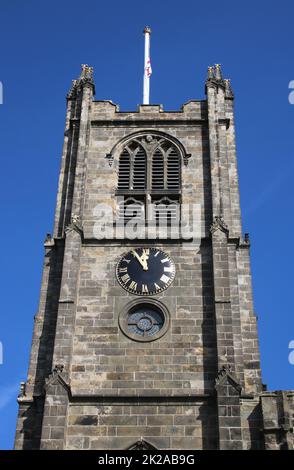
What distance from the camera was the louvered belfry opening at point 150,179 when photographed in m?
33.4

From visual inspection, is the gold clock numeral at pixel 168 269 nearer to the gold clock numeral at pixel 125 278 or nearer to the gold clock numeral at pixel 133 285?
the gold clock numeral at pixel 133 285

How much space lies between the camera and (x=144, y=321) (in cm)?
2973

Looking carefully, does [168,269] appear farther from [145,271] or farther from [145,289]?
[145,289]

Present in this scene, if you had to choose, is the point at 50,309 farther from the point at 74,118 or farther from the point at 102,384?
the point at 74,118

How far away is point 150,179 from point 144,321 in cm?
760

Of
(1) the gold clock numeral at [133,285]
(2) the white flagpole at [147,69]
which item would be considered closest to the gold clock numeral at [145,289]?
(1) the gold clock numeral at [133,285]

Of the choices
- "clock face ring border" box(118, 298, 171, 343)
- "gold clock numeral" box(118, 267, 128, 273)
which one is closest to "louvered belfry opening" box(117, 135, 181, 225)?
"gold clock numeral" box(118, 267, 128, 273)

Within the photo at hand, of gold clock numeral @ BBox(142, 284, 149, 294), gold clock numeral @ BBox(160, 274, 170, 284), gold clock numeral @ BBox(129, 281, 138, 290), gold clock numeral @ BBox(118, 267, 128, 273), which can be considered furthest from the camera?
gold clock numeral @ BBox(118, 267, 128, 273)

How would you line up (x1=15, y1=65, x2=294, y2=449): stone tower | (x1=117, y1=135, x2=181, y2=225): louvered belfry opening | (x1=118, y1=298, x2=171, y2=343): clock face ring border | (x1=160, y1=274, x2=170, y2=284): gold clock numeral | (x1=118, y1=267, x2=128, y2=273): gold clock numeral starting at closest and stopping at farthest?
(x1=15, y1=65, x2=294, y2=449): stone tower → (x1=118, y1=298, x2=171, y2=343): clock face ring border → (x1=160, y1=274, x2=170, y2=284): gold clock numeral → (x1=118, y1=267, x2=128, y2=273): gold clock numeral → (x1=117, y1=135, x2=181, y2=225): louvered belfry opening

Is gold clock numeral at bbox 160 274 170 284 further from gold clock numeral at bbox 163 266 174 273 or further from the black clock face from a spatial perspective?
gold clock numeral at bbox 163 266 174 273

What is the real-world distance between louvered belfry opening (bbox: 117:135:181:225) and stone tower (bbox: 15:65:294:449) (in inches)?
2.4

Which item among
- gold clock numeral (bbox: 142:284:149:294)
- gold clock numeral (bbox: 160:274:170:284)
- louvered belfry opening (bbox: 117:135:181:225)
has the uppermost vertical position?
louvered belfry opening (bbox: 117:135:181:225)

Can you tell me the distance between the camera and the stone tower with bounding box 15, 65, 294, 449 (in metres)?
26.6

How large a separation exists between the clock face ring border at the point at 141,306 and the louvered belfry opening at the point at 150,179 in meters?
4.18
